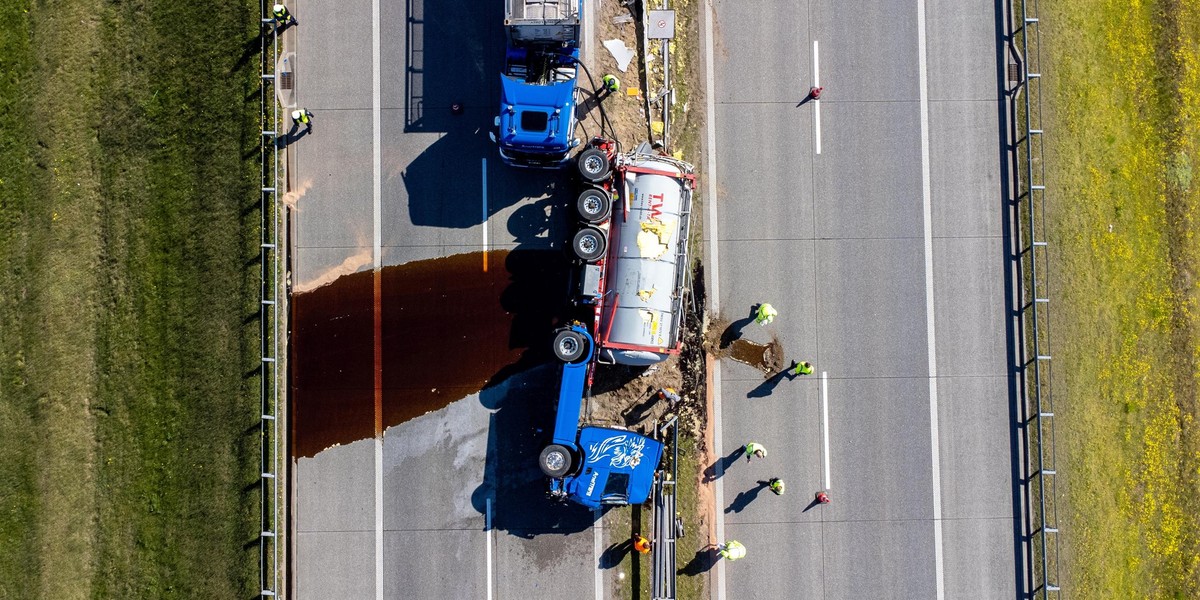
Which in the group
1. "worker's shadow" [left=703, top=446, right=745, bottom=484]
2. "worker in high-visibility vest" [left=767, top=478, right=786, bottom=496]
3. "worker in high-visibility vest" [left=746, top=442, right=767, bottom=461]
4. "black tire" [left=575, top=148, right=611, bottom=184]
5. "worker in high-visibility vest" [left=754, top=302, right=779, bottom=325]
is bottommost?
"worker in high-visibility vest" [left=767, top=478, right=786, bottom=496]

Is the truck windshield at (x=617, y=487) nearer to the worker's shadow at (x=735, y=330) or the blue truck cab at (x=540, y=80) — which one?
the worker's shadow at (x=735, y=330)

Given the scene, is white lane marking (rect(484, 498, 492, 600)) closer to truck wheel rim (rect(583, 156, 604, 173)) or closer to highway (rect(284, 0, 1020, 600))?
highway (rect(284, 0, 1020, 600))

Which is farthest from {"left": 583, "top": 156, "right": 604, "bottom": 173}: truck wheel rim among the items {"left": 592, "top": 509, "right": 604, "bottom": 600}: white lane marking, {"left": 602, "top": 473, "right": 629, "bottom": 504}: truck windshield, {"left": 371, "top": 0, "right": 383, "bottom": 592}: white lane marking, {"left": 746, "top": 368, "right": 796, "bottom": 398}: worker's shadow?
{"left": 592, "top": 509, "right": 604, "bottom": 600}: white lane marking

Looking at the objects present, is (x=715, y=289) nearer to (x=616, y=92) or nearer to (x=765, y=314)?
(x=765, y=314)

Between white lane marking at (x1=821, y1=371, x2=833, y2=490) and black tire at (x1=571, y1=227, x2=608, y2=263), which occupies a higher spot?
black tire at (x1=571, y1=227, x2=608, y2=263)

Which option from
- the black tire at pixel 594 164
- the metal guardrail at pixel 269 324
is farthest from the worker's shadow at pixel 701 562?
the metal guardrail at pixel 269 324

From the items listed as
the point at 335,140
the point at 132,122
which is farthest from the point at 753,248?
the point at 132,122

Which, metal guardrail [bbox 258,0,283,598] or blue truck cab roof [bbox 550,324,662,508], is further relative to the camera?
metal guardrail [bbox 258,0,283,598]

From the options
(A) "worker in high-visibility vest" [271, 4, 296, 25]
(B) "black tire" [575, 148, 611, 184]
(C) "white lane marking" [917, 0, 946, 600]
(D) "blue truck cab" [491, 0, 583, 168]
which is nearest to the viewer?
(D) "blue truck cab" [491, 0, 583, 168]
